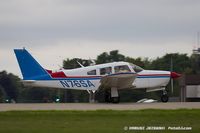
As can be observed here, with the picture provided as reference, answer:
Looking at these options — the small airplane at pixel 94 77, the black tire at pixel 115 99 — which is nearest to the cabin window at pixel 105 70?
the small airplane at pixel 94 77

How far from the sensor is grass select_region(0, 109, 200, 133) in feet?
58.1

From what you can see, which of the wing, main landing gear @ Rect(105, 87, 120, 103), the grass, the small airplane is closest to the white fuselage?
the small airplane

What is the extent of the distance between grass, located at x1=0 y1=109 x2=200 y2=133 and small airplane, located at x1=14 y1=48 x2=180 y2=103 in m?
8.99

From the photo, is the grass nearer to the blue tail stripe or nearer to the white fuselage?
the white fuselage

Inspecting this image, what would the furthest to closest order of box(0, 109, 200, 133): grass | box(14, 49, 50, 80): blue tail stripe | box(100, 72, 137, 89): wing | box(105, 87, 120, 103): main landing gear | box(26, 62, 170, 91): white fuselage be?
box(14, 49, 50, 80): blue tail stripe, box(26, 62, 170, 91): white fuselage, box(105, 87, 120, 103): main landing gear, box(100, 72, 137, 89): wing, box(0, 109, 200, 133): grass

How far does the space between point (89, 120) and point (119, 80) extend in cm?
1177

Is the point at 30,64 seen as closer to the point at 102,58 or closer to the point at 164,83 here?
the point at 164,83

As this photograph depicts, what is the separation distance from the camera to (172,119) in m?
20.6

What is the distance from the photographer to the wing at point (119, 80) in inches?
1239

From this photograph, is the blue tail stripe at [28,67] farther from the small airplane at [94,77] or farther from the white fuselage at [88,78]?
the white fuselage at [88,78]

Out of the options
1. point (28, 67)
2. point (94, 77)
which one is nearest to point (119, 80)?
point (94, 77)

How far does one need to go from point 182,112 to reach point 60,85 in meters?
12.0

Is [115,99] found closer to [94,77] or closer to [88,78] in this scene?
[94,77]

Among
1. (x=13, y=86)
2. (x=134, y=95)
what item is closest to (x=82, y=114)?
(x=134, y=95)
